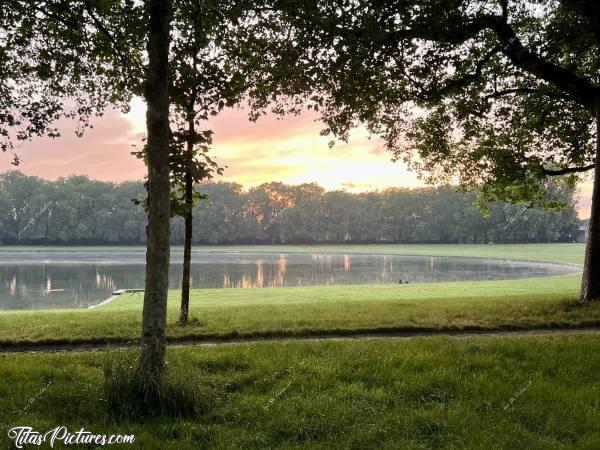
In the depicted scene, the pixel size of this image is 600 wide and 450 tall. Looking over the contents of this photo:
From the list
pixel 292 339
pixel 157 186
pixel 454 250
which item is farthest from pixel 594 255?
pixel 454 250

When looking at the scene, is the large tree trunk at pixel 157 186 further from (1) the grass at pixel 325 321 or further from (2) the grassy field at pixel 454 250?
(2) the grassy field at pixel 454 250

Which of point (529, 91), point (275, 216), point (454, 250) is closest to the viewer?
point (529, 91)

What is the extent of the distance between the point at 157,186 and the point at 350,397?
3314mm

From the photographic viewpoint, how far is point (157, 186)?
5852 mm

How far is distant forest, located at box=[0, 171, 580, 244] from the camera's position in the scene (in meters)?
114

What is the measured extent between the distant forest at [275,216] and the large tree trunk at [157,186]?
108 meters

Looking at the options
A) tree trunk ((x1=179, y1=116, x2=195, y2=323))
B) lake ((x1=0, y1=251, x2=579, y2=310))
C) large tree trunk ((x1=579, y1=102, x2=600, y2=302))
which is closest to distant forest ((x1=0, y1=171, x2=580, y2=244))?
lake ((x1=0, y1=251, x2=579, y2=310))

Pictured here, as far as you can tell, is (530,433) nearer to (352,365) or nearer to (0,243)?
(352,365)

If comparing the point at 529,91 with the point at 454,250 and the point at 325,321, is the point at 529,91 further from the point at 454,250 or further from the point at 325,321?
the point at 454,250

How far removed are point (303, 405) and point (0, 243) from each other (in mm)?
128566

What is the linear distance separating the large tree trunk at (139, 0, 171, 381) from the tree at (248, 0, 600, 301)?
3.42 meters

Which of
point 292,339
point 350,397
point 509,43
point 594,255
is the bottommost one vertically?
point 292,339

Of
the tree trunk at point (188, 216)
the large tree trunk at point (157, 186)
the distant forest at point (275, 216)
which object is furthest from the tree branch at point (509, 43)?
the distant forest at point (275, 216)

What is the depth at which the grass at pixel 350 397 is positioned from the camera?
4.86m
